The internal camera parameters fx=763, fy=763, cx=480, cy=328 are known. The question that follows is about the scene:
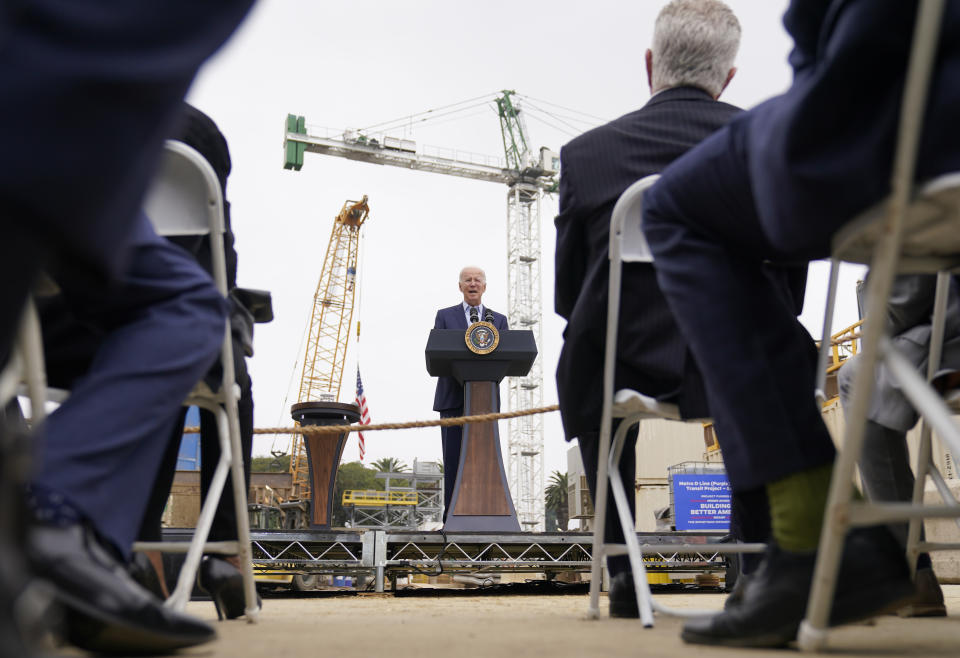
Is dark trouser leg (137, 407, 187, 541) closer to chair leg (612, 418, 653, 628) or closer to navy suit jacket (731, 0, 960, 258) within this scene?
chair leg (612, 418, 653, 628)

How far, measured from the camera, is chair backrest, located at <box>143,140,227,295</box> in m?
1.25

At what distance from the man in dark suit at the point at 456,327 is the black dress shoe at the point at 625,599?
339 centimetres

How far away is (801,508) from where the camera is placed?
845 millimetres

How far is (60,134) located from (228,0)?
148 mm

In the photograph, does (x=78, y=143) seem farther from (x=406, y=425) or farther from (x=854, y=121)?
(x=406, y=425)

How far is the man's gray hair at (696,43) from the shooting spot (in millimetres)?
1683

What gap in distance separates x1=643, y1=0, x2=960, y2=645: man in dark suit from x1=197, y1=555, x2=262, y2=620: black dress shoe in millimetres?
906

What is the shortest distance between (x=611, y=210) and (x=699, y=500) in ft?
29.8

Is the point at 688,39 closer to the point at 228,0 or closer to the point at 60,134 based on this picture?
the point at 228,0

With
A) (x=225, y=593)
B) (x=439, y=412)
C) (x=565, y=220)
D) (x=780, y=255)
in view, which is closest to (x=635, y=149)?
(x=565, y=220)

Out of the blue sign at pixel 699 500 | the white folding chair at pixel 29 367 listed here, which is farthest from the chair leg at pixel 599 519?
the blue sign at pixel 699 500

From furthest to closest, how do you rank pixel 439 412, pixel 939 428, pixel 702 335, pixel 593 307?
1. pixel 439 412
2. pixel 593 307
3. pixel 702 335
4. pixel 939 428

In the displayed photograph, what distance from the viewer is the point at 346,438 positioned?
6266 mm

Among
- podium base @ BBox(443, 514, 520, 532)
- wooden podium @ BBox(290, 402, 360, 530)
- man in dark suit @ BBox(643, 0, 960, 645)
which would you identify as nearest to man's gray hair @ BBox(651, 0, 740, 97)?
man in dark suit @ BBox(643, 0, 960, 645)
